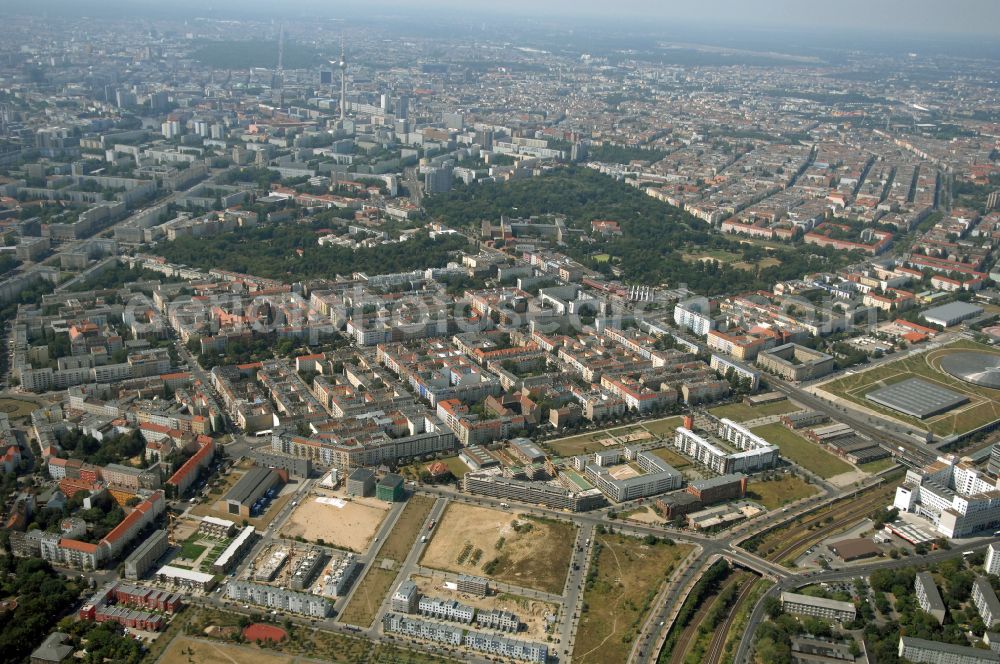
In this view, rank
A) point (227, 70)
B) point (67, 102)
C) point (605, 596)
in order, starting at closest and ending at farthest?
point (605, 596), point (67, 102), point (227, 70)

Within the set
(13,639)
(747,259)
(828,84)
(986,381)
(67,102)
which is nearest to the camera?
(13,639)

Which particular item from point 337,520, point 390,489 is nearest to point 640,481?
point 390,489

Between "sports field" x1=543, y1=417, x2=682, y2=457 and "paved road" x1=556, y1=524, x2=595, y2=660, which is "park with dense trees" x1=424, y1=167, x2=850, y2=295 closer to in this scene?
"sports field" x1=543, y1=417, x2=682, y2=457

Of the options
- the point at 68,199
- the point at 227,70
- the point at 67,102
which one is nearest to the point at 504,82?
the point at 227,70

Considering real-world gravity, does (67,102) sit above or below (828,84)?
below

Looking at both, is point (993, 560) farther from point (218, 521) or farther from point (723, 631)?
point (218, 521)

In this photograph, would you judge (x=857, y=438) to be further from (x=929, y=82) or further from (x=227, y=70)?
(x=929, y=82)

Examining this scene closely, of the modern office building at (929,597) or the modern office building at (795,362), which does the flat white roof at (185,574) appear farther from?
the modern office building at (795,362)
